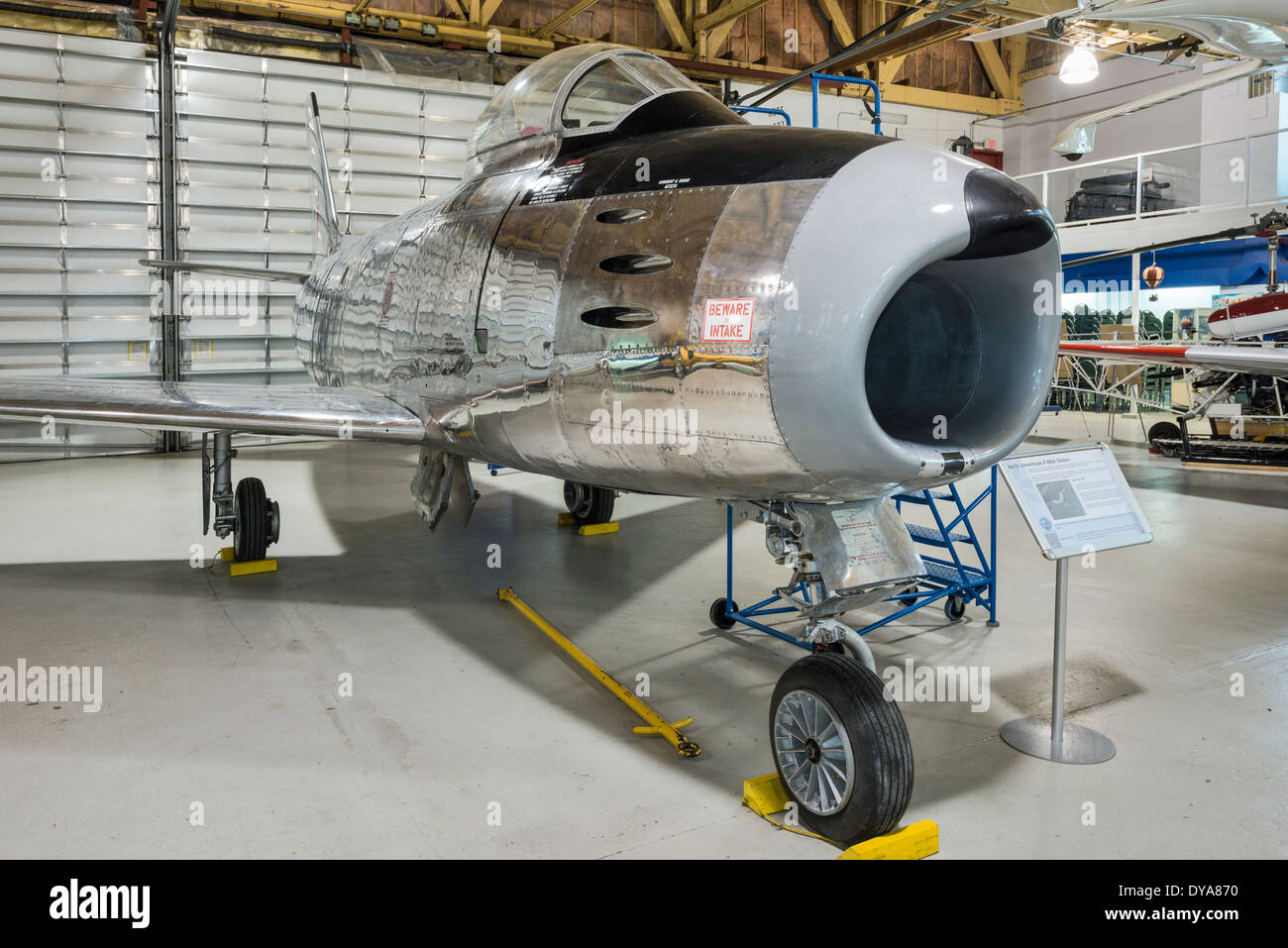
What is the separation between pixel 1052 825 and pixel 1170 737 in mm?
1099

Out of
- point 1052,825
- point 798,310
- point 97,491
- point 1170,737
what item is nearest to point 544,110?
point 798,310

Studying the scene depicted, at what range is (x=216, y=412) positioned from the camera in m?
5.05

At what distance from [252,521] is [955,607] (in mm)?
4808

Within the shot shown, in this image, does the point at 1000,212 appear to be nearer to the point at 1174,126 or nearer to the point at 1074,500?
the point at 1074,500

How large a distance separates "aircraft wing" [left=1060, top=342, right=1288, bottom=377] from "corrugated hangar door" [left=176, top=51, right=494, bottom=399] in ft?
29.6

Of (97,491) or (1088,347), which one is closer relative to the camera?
(97,491)

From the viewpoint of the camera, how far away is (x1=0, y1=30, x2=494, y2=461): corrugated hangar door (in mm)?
12375

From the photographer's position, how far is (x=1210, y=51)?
1270cm

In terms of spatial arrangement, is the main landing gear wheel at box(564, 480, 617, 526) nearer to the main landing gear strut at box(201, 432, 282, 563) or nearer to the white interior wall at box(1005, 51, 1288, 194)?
the main landing gear strut at box(201, 432, 282, 563)

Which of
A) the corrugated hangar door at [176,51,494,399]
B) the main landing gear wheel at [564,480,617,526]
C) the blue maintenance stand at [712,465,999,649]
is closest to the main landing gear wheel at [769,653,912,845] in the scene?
the blue maintenance stand at [712,465,999,649]

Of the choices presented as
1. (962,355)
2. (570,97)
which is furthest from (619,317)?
(570,97)

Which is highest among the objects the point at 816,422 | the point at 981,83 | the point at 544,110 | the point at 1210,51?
the point at 981,83

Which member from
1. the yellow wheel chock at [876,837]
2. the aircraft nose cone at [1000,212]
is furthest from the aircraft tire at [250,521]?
the aircraft nose cone at [1000,212]

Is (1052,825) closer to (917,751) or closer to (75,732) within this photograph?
(917,751)
